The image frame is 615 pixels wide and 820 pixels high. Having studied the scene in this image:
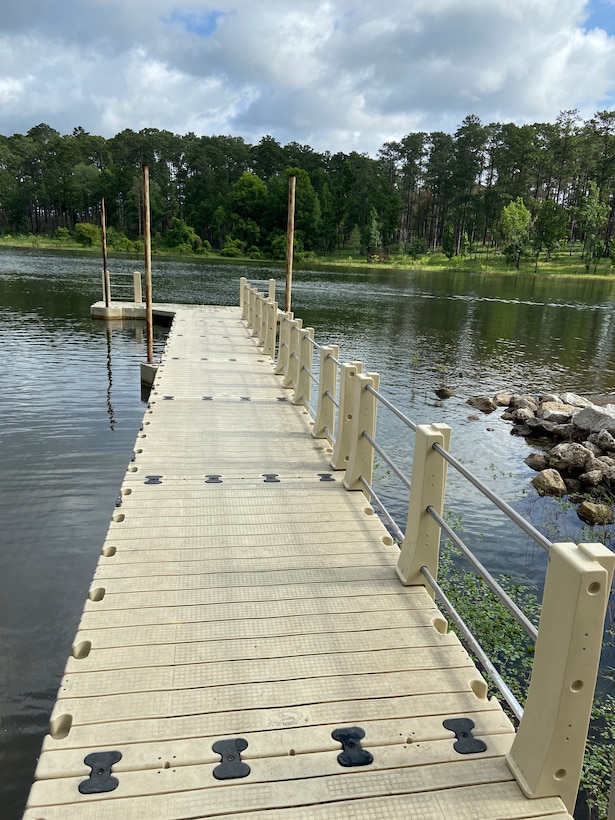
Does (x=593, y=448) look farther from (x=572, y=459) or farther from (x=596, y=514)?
(x=596, y=514)

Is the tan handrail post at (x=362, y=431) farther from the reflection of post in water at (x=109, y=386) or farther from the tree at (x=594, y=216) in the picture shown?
the tree at (x=594, y=216)

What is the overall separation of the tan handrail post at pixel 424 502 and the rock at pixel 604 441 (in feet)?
26.7

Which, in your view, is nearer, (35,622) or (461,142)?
(35,622)

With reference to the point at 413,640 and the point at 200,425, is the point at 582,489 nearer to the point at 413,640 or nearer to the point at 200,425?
the point at 200,425

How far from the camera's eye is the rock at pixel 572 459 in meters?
9.93

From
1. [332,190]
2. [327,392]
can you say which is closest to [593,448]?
[327,392]

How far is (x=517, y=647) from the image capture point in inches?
203

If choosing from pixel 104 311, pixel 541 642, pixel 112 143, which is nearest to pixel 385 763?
pixel 541 642

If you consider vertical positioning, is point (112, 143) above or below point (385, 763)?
above

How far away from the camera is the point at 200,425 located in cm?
745

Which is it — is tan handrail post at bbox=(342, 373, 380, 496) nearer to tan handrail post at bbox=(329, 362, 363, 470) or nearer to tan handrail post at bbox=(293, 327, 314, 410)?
tan handrail post at bbox=(329, 362, 363, 470)

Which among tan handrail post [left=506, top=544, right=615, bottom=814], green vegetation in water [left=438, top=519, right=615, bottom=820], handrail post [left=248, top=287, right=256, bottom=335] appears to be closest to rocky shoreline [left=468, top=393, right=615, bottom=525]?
green vegetation in water [left=438, top=519, right=615, bottom=820]

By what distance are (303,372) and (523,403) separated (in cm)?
737

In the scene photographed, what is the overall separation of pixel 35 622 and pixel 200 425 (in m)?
2.98
